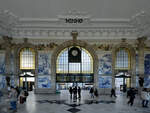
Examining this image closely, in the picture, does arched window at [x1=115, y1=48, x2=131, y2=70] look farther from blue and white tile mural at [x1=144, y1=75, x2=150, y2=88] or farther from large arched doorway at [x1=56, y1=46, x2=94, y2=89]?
large arched doorway at [x1=56, y1=46, x2=94, y2=89]

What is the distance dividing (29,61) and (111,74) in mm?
10942

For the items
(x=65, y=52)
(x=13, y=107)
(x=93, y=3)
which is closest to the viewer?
(x=13, y=107)

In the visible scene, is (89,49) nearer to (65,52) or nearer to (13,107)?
(65,52)

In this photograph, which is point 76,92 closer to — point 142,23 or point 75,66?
point 75,66

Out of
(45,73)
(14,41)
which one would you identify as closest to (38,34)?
(14,41)

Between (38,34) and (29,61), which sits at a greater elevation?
(38,34)

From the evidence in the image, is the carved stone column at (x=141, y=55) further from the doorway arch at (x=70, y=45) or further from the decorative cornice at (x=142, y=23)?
the doorway arch at (x=70, y=45)

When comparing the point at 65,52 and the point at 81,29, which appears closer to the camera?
the point at 81,29

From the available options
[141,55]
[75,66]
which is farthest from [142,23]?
[75,66]

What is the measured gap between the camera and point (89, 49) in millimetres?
18875

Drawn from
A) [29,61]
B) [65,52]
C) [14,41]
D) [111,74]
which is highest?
[14,41]

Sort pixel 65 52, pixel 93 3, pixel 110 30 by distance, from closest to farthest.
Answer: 1. pixel 93 3
2. pixel 110 30
3. pixel 65 52

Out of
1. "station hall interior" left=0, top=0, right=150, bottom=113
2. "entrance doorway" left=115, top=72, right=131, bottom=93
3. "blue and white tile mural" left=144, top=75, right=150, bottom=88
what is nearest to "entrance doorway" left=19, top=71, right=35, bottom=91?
"station hall interior" left=0, top=0, right=150, bottom=113

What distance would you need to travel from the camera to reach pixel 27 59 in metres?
19.1
